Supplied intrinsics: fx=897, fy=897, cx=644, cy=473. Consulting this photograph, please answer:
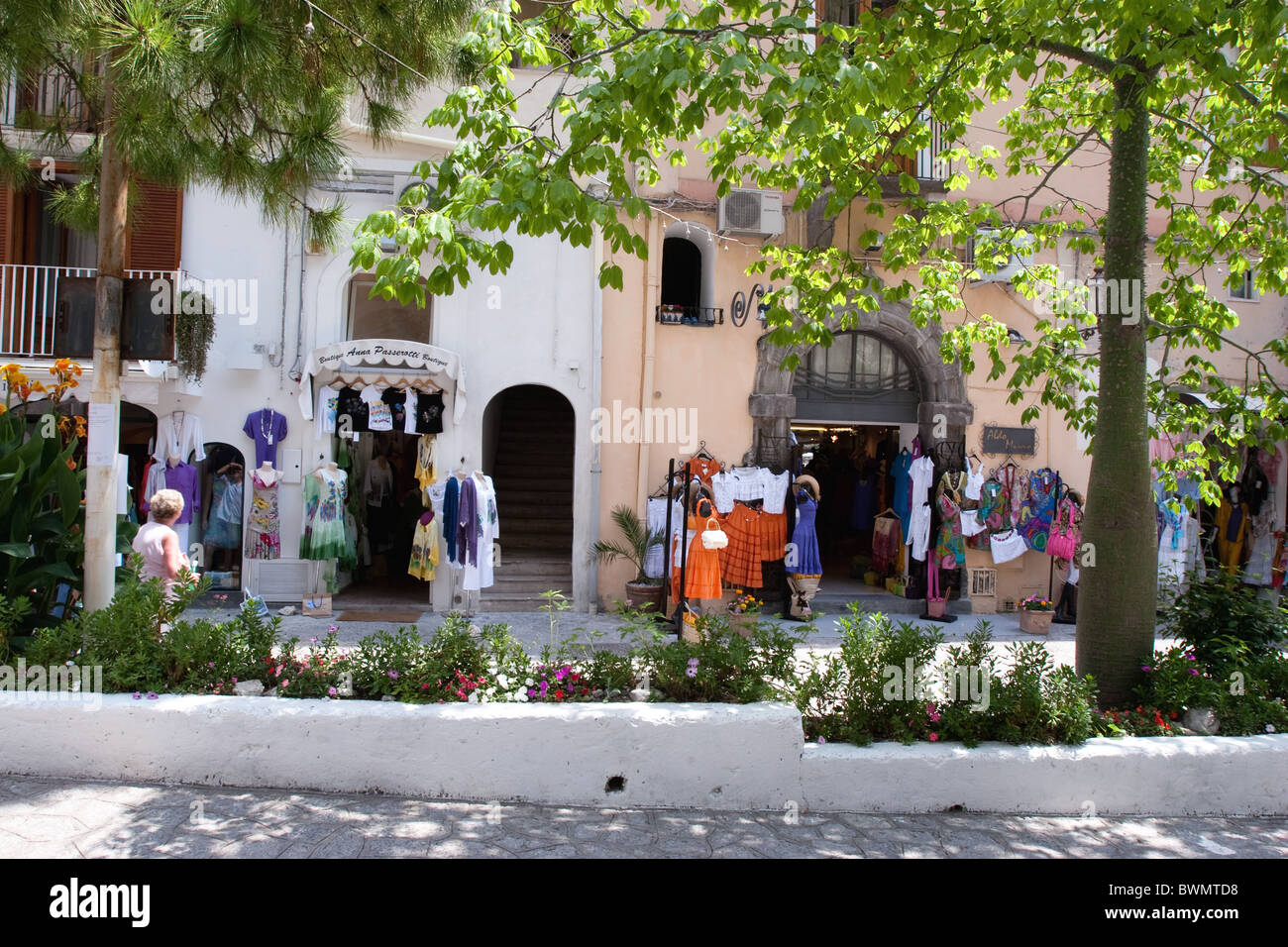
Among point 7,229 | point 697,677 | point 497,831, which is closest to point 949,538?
point 697,677

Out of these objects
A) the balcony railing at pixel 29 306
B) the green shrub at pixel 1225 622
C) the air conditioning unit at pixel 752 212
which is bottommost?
the green shrub at pixel 1225 622

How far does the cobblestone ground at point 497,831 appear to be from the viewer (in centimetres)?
403

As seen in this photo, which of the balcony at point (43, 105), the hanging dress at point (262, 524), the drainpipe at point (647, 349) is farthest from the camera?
the drainpipe at point (647, 349)

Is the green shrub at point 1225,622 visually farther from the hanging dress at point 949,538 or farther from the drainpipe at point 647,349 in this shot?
the drainpipe at point 647,349

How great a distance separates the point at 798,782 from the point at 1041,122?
605 cm

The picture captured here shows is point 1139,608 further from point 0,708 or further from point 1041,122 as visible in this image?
point 0,708

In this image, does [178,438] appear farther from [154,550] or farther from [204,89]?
[204,89]

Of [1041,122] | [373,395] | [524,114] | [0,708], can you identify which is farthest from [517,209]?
[524,114]

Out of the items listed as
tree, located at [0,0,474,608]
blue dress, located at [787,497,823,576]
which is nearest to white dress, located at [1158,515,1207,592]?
blue dress, located at [787,497,823,576]

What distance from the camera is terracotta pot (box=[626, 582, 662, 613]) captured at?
35.6ft

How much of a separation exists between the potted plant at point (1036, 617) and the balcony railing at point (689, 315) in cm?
535

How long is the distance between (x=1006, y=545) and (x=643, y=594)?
4.98 metres

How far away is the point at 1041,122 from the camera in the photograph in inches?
302

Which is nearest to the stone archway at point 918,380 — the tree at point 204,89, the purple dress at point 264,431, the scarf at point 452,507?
the scarf at point 452,507
